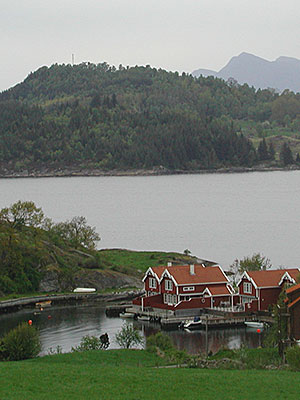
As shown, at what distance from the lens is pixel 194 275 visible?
54.4 m

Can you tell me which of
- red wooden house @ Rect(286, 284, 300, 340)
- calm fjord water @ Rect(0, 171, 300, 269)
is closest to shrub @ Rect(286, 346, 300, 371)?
red wooden house @ Rect(286, 284, 300, 340)

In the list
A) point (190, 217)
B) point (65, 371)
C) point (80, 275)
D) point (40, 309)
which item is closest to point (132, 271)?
point (80, 275)

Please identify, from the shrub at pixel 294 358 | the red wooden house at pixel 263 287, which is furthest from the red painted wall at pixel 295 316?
the red wooden house at pixel 263 287

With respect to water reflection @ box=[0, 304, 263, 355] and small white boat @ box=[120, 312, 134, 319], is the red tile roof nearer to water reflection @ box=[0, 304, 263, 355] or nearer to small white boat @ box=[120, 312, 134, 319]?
water reflection @ box=[0, 304, 263, 355]

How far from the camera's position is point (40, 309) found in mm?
55688

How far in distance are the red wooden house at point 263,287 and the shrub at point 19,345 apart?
2328cm

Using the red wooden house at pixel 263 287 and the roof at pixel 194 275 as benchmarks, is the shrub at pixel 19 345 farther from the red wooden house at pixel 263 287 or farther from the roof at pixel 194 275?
the red wooden house at pixel 263 287

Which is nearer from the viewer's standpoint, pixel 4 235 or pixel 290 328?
pixel 290 328

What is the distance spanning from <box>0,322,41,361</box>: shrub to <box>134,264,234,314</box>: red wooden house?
21.3m

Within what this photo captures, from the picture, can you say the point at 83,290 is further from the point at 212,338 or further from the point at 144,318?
the point at 212,338

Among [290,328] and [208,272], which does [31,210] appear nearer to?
[208,272]

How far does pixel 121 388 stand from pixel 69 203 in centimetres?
16538

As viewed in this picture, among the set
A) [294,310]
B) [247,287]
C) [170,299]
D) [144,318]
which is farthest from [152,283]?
[294,310]

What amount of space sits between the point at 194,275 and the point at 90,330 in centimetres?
958
